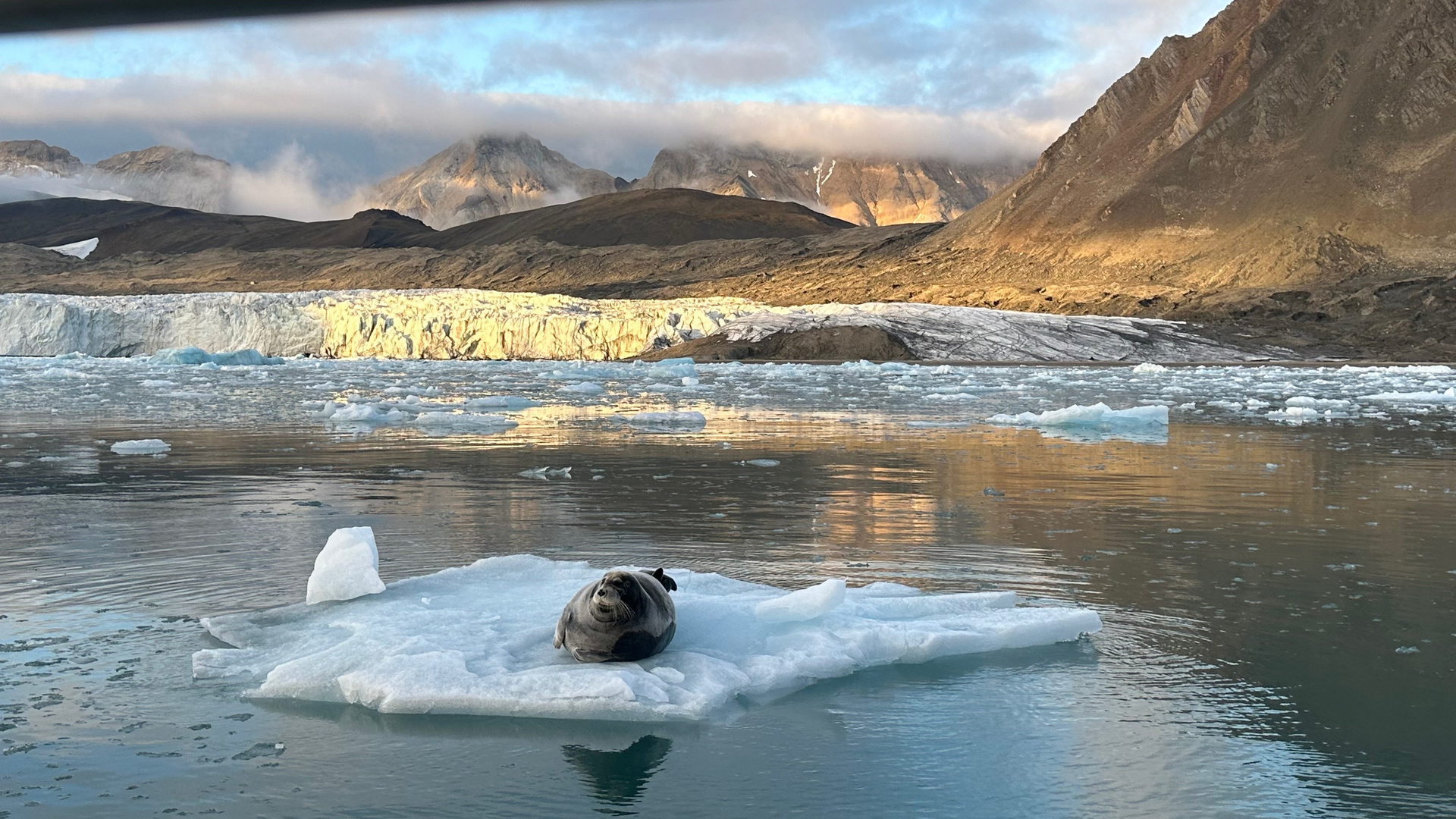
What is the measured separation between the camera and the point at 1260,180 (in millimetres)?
73312

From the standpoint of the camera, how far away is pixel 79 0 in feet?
9.73

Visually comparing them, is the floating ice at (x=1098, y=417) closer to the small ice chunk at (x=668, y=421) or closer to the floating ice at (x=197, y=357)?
the small ice chunk at (x=668, y=421)

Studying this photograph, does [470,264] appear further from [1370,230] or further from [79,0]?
[79,0]

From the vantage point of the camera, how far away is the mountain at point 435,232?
140m

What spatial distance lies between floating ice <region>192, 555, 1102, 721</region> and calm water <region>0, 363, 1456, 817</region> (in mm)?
96

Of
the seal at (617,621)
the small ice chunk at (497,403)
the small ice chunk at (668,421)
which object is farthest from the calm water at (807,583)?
the small ice chunk at (497,403)

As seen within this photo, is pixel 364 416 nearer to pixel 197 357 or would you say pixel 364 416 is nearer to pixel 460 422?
pixel 460 422

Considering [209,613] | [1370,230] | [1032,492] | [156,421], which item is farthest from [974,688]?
[1370,230]

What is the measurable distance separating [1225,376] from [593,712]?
34456 millimetres

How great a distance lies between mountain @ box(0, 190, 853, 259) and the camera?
459 ft

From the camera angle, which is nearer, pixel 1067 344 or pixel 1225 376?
pixel 1225 376

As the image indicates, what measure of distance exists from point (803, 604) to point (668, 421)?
11942mm

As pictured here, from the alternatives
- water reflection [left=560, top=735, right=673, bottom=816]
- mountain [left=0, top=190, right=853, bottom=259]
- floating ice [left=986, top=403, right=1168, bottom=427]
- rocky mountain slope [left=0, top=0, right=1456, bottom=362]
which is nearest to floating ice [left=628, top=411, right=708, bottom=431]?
floating ice [left=986, top=403, right=1168, bottom=427]

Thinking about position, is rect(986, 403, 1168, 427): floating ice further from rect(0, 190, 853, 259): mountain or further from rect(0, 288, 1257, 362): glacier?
rect(0, 190, 853, 259): mountain
